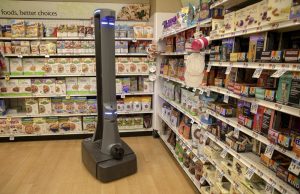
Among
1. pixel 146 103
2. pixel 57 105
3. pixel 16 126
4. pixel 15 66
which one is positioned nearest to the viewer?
pixel 15 66

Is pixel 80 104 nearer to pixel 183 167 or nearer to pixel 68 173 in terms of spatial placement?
pixel 68 173

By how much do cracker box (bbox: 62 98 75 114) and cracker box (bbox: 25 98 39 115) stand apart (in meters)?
0.48

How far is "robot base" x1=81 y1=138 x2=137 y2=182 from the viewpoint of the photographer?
292cm

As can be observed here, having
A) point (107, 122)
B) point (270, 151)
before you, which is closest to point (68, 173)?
point (107, 122)

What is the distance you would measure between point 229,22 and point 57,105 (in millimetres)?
3499

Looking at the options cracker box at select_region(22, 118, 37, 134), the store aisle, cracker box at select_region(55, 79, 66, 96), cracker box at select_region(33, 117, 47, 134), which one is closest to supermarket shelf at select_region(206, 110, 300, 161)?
the store aisle

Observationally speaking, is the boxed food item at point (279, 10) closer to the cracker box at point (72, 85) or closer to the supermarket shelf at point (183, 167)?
the supermarket shelf at point (183, 167)

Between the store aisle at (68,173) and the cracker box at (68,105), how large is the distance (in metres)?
0.61

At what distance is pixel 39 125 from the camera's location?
4.32m

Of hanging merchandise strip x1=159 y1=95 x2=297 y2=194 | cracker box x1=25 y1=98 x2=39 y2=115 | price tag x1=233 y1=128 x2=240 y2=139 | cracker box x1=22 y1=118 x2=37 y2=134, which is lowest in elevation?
cracker box x1=22 y1=118 x2=37 y2=134

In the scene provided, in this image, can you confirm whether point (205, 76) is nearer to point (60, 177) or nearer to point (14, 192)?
point (60, 177)

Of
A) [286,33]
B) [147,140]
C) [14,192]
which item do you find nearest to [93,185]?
[14,192]

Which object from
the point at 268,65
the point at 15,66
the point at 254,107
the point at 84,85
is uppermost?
the point at 268,65

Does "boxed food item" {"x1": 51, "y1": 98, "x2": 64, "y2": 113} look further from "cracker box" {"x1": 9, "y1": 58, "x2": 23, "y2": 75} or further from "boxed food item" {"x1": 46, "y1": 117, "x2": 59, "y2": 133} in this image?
"cracker box" {"x1": 9, "y1": 58, "x2": 23, "y2": 75}
